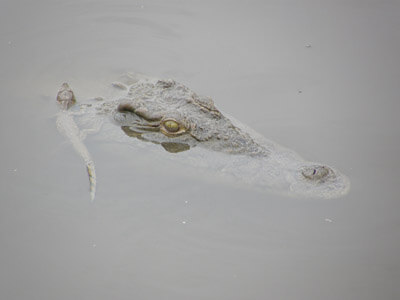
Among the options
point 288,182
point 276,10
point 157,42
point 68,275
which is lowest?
point 68,275

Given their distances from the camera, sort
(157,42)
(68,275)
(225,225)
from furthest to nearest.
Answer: (157,42) → (225,225) → (68,275)

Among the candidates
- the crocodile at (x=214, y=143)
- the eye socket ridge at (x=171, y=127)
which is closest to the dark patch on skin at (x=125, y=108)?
the crocodile at (x=214, y=143)

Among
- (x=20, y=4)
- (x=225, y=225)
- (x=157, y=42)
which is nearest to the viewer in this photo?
(x=225, y=225)

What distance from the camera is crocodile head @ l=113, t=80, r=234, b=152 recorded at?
4.41 meters

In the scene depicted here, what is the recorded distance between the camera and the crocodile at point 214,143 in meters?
4.27

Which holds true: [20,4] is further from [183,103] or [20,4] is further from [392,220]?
[392,220]

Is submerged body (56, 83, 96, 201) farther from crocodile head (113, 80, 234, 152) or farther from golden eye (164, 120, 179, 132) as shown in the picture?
golden eye (164, 120, 179, 132)

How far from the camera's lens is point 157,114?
443 centimetres

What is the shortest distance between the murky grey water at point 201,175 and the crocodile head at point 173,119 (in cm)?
27

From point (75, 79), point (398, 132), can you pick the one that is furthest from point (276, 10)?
point (75, 79)

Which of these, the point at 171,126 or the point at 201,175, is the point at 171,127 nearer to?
the point at 171,126

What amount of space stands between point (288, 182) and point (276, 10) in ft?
13.2

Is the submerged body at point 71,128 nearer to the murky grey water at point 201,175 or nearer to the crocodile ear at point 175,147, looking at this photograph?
the murky grey water at point 201,175

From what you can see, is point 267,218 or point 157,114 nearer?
point 267,218
